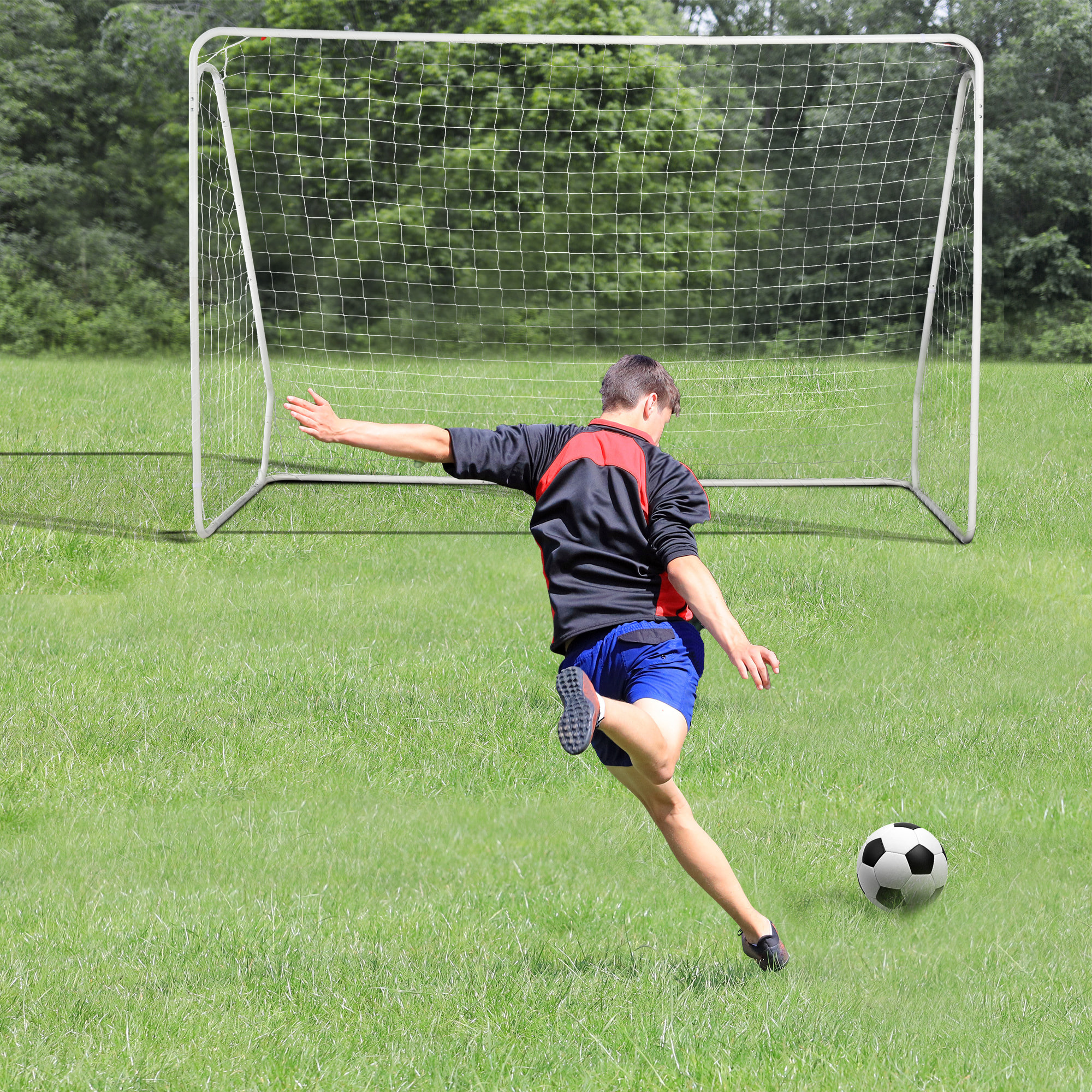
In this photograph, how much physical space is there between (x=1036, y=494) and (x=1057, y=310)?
1624 cm

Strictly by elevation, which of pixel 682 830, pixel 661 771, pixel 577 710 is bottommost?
pixel 682 830

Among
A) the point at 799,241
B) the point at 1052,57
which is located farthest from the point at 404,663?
the point at 1052,57

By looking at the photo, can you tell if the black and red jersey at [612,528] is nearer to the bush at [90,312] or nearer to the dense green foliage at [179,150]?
the dense green foliage at [179,150]

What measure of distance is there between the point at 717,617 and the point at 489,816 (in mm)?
1913

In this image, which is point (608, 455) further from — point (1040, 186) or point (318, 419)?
point (1040, 186)

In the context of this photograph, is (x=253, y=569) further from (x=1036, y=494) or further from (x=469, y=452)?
(x=1036, y=494)

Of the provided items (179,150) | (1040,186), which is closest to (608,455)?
(1040,186)

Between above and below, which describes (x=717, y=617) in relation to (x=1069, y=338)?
above

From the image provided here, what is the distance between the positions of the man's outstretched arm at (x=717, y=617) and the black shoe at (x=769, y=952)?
0.80 m

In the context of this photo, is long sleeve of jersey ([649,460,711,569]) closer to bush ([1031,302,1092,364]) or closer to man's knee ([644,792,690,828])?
man's knee ([644,792,690,828])

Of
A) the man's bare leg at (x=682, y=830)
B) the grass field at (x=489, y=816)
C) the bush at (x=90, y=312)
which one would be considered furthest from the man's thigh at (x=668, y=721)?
the bush at (x=90, y=312)

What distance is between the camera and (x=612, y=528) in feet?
12.7

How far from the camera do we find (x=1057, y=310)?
24797 mm

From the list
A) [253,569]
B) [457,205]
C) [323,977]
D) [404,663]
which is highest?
[323,977]
